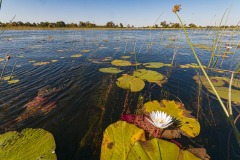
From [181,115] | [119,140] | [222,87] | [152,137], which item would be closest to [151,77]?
[222,87]

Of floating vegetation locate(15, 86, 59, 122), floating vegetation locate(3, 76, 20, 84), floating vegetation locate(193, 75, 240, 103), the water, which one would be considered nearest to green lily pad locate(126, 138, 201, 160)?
the water

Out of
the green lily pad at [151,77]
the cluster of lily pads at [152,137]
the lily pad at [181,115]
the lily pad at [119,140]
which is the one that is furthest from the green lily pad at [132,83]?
the lily pad at [119,140]

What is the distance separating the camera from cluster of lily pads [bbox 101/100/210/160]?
192cm

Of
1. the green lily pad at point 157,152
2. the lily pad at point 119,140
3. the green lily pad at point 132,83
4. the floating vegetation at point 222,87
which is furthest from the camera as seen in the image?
the green lily pad at point 132,83

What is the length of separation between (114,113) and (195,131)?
1444 mm

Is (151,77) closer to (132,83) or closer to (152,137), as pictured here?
(132,83)

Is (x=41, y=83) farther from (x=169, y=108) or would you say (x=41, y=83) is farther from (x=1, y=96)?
(x=169, y=108)

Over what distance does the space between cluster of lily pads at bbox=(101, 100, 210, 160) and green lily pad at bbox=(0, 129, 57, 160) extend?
676 mm

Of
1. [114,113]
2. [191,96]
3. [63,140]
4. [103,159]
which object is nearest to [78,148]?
[63,140]

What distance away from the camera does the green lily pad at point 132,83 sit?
425 cm

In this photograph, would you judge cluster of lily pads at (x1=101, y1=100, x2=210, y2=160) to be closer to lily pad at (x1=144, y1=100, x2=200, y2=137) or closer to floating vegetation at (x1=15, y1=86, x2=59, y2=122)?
lily pad at (x1=144, y1=100, x2=200, y2=137)

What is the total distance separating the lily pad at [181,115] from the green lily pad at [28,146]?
5.61ft

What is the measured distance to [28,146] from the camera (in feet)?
6.97

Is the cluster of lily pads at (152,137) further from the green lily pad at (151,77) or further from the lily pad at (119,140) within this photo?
the green lily pad at (151,77)
